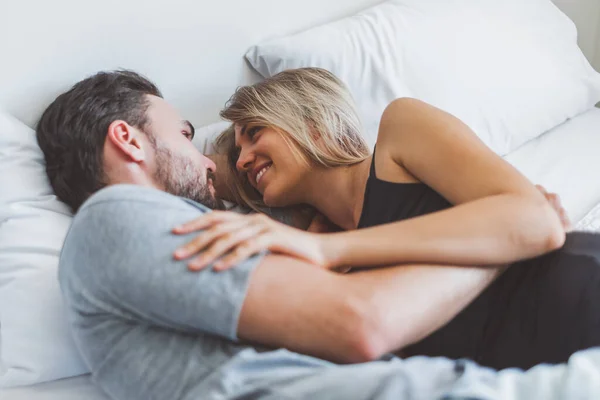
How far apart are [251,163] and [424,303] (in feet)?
1.84

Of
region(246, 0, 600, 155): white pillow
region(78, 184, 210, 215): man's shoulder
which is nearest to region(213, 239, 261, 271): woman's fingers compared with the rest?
region(78, 184, 210, 215): man's shoulder

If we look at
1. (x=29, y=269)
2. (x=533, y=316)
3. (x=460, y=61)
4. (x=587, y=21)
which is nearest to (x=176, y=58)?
(x=29, y=269)

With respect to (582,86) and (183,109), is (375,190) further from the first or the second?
(582,86)

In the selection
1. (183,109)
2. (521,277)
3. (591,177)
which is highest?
(183,109)

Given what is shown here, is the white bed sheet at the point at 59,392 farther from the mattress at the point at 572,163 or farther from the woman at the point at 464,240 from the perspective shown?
the mattress at the point at 572,163

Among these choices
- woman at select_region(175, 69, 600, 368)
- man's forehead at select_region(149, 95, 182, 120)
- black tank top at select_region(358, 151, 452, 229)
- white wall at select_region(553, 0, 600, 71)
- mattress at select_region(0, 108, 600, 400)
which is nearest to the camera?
woman at select_region(175, 69, 600, 368)

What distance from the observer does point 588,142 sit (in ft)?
5.68

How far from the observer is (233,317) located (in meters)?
0.78

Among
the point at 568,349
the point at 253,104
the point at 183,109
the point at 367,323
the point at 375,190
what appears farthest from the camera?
the point at 183,109

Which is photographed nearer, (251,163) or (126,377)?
(126,377)

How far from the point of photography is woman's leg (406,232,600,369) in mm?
Result: 913

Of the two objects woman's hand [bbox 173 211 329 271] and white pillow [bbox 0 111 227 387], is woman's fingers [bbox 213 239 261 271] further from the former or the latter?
white pillow [bbox 0 111 227 387]

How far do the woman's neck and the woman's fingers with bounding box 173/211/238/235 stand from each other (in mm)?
395

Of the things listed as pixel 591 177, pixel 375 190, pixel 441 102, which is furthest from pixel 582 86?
→ pixel 375 190
